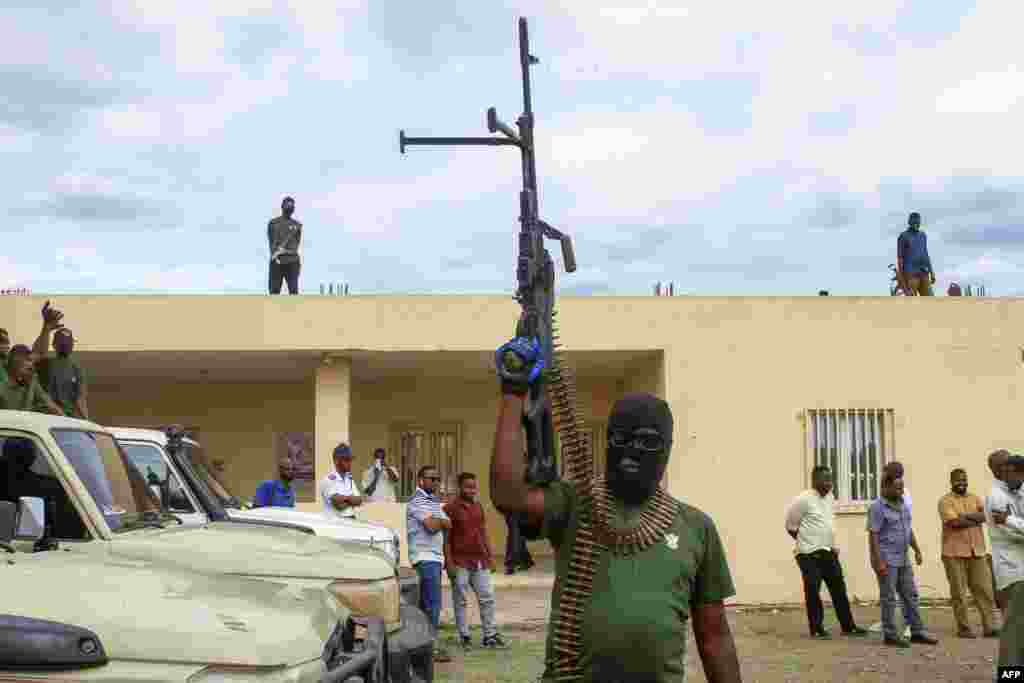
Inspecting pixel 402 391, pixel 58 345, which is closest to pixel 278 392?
pixel 402 391

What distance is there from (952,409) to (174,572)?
41.4 feet

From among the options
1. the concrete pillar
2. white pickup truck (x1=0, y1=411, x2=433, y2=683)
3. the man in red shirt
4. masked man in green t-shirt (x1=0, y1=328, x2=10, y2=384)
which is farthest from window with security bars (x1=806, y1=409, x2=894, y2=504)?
masked man in green t-shirt (x1=0, y1=328, x2=10, y2=384)

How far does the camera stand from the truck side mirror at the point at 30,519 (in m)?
4.82

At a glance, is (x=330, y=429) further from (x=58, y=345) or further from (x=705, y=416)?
(x=58, y=345)

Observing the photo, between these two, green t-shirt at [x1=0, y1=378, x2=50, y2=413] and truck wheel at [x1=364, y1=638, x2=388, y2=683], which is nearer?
truck wheel at [x1=364, y1=638, x2=388, y2=683]

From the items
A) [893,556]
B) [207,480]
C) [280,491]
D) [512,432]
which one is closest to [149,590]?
[512,432]

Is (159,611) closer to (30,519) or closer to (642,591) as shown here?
(642,591)

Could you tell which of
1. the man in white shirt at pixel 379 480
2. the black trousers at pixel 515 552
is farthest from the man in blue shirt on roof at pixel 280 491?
the black trousers at pixel 515 552

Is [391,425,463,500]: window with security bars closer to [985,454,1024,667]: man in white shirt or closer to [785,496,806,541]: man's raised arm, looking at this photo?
[785,496,806,541]: man's raised arm

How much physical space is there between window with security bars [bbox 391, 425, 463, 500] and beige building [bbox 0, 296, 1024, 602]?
3.26 m

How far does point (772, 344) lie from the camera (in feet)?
49.1

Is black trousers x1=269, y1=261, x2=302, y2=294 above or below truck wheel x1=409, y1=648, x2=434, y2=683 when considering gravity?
above

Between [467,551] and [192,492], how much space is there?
375 centimetres

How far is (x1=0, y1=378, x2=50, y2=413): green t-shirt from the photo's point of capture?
786 centimetres
